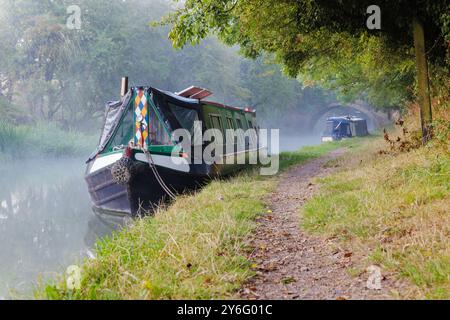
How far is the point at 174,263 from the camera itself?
3256 mm

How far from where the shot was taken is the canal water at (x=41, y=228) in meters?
6.48

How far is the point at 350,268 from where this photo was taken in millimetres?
3096

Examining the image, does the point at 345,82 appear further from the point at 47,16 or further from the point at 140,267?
the point at 47,16

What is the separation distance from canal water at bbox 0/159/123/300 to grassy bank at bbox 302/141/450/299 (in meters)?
2.68

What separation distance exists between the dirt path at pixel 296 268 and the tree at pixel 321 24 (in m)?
4.22

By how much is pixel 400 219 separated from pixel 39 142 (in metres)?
23.6

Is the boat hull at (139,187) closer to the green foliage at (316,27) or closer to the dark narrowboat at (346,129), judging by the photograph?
the green foliage at (316,27)

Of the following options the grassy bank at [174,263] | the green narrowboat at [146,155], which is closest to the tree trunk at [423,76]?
the grassy bank at [174,263]

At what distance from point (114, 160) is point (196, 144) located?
6.10 feet

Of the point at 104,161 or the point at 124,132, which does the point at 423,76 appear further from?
the point at 104,161

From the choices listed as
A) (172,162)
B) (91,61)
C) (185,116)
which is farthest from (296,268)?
(91,61)

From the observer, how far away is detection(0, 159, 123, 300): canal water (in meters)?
6.48

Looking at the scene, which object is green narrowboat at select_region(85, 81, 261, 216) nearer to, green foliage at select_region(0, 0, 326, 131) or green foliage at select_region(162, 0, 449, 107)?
green foliage at select_region(162, 0, 449, 107)

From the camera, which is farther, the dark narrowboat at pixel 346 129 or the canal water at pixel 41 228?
the dark narrowboat at pixel 346 129
